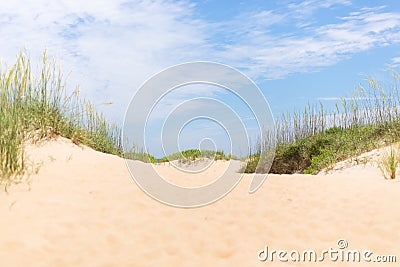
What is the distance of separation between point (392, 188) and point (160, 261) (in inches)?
160

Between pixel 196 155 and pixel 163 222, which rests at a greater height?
pixel 196 155

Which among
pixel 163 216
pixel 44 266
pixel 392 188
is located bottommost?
pixel 44 266

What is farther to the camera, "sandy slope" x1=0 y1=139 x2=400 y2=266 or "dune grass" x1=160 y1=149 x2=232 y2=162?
"dune grass" x1=160 y1=149 x2=232 y2=162

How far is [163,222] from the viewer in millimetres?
4504

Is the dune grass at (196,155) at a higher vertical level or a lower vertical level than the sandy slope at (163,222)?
higher

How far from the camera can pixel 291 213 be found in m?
5.11

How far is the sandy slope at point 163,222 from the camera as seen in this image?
3771 millimetres

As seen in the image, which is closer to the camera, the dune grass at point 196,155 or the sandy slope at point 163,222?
the sandy slope at point 163,222

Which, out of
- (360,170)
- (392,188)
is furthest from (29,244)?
(360,170)

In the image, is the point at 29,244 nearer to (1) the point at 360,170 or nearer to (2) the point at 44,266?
(2) the point at 44,266

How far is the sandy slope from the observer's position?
12.4ft

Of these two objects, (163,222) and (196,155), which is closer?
(163,222)

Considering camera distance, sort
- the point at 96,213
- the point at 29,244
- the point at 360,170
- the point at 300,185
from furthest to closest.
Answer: the point at 360,170
the point at 300,185
the point at 96,213
the point at 29,244

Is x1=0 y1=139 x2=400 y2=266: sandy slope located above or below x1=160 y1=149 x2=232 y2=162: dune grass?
below
